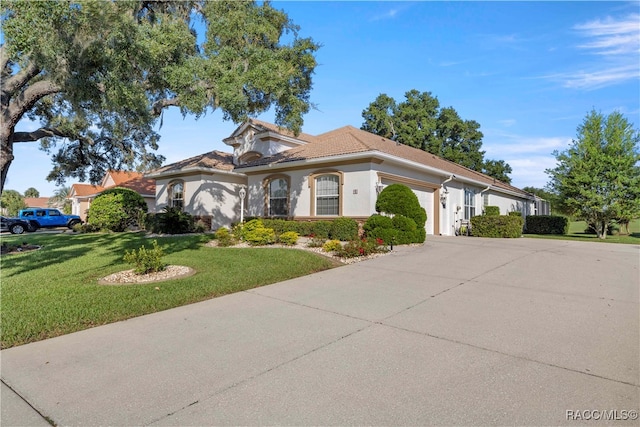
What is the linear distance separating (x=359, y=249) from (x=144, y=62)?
295 inches

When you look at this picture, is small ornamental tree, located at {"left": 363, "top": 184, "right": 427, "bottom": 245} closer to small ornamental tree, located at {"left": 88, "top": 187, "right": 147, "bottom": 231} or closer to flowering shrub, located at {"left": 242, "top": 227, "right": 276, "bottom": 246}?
flowering shrub, located at {"left": 242, "top": 227, "right": 276, "bottom": 246}

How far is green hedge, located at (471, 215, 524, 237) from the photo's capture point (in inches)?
650

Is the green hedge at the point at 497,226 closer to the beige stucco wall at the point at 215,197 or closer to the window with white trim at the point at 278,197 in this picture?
the window with white trim at the point at 278,197

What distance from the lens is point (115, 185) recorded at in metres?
33.0

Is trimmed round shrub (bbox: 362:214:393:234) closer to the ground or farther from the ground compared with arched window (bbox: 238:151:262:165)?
closer to the ground

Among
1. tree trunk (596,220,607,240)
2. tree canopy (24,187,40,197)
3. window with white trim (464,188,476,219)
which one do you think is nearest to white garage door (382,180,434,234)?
window with white trim (464,188,476,219)

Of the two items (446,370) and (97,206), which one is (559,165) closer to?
(446,370)

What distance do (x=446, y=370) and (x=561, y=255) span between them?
369 inches

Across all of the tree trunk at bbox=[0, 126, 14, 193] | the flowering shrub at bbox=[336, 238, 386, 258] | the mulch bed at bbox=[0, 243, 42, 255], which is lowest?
the mulch bed at bbox=[0, 243, 42, 255]

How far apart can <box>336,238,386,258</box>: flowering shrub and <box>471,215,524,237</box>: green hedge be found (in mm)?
8533

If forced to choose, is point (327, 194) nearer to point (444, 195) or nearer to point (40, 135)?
point (444, 195)

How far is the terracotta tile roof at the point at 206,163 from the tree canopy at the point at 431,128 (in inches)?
733

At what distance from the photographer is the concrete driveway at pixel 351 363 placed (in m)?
2.77

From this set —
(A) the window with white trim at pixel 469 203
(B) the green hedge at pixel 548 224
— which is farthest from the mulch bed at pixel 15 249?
(B) the green hedge at pixel 548 224
